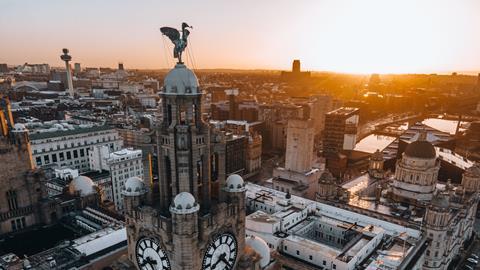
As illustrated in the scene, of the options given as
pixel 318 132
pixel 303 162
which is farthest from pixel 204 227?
pixel 318 132

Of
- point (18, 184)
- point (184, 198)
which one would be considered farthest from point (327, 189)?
point (184, 198)

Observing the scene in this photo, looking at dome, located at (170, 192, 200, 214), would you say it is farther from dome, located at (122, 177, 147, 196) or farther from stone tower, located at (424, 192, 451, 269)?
stone tower, located at (424, 192, 451, 269)

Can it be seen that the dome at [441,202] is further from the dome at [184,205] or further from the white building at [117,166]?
the white building at [117,166]

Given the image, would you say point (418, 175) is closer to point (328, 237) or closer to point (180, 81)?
point (328, 237)

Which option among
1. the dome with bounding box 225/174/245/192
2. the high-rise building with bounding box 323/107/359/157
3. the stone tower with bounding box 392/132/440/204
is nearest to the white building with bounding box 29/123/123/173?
the high-rise building with bounding box 323/107/359/157

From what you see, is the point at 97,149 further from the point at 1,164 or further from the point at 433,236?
the point at 433,236

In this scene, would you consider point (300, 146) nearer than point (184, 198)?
No

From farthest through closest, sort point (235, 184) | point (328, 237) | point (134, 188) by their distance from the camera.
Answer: point (328, 237) < point (235, 184) < point (134, 188)
